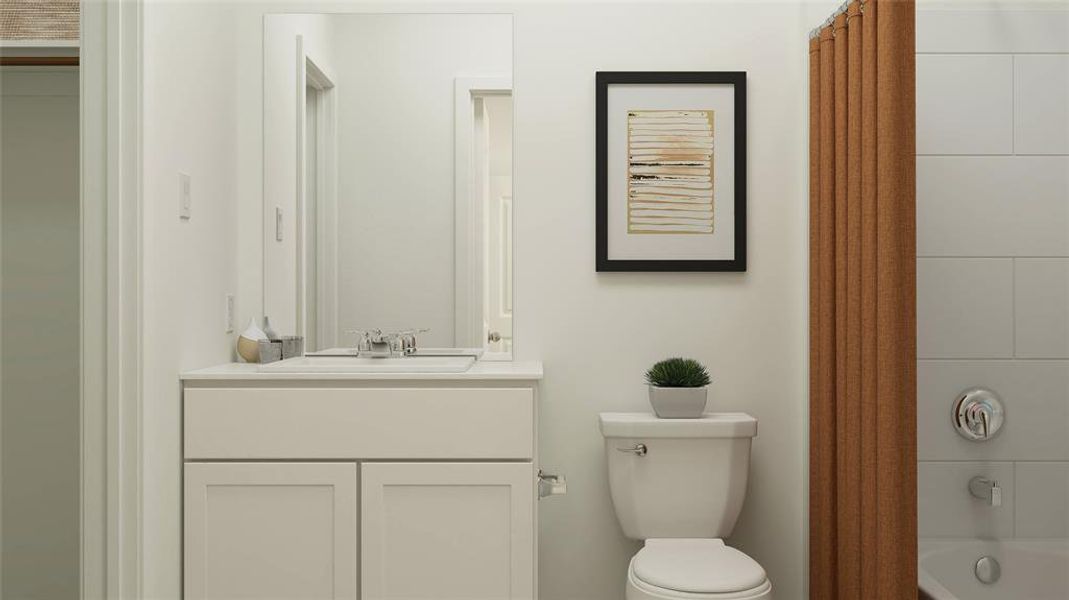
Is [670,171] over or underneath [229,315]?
over

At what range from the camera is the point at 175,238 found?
184cm

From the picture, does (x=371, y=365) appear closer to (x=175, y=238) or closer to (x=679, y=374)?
(x=175, y=238)

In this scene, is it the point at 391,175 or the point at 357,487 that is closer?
the point at 357,487

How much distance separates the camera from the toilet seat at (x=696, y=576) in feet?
5.64

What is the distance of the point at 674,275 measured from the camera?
2.34 metres

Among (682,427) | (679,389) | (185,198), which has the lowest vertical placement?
(682,427)

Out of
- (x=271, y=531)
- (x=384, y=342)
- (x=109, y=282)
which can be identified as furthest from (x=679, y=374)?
(x=109, y=282)

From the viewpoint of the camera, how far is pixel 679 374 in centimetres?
216

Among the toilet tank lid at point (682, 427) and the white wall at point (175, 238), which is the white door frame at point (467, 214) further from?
the white wall at point (175, 238)

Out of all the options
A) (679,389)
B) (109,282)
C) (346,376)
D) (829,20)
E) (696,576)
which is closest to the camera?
(109,282)

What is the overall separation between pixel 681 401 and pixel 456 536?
0.72 meters

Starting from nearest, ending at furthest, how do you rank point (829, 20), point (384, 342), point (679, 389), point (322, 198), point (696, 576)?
point (696, 576)
point (829, 20)
point (679, 389)
point (384, 342)
point (322, 198)

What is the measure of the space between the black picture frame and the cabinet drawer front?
65cm

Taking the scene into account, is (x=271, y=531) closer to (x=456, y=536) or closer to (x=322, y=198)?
(x=456, y=536)
